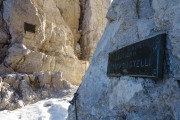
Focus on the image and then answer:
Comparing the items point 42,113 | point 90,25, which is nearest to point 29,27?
point 90,25

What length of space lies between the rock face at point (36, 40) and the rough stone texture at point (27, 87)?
1051 mm

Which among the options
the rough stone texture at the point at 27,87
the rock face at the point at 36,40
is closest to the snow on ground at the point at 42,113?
the rough stone texture at the point at 27,87

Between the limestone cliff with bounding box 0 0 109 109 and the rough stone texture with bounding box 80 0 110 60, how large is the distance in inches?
39.8

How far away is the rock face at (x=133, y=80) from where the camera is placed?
92.4 inches

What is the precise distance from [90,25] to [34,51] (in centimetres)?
530

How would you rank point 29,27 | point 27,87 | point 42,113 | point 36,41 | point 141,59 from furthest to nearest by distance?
point 36,41
point 29,27
point 27,87
point 42,113
point 141,59

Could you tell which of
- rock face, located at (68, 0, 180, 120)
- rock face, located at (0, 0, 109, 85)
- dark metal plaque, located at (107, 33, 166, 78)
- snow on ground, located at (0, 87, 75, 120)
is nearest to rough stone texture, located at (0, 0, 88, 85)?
rock face, located at (0, 0, 109, 85)

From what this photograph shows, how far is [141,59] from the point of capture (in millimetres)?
2619

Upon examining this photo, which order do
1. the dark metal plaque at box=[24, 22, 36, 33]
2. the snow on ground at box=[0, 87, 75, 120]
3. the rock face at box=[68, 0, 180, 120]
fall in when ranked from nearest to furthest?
1. the rock face at box=[68, 0, 180, 120]
2. the snow on ground at box=[0, 87, 75, 120]
3. the dark metal plaque at box=[24, 22, 36, 33]

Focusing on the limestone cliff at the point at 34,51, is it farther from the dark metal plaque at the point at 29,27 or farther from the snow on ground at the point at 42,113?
the snow on ground at the point at 42,113

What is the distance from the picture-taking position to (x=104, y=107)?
3.29 meters

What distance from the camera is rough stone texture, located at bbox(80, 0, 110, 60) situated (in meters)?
17.4

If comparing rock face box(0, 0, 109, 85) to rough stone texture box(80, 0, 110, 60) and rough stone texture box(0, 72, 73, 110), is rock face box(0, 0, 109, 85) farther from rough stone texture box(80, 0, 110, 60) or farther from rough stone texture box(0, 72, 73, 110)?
rough stone texture box(80, 0, 110, 60)

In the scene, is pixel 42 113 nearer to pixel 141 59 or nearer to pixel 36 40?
pixel 36 40
